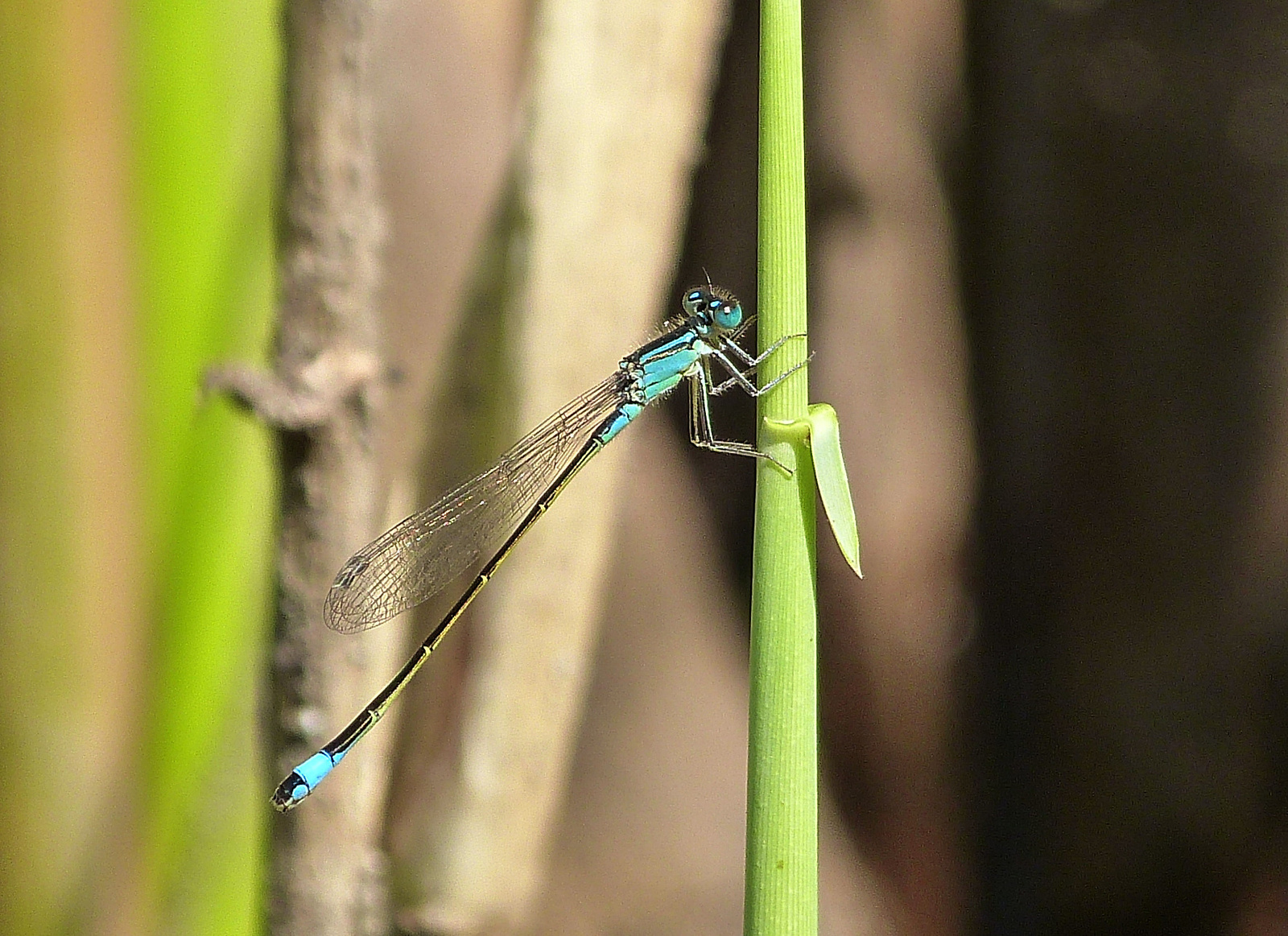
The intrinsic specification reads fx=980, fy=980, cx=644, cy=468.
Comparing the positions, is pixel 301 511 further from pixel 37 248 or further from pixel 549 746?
pixel 549 746

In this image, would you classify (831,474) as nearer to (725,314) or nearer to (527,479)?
(725,314)

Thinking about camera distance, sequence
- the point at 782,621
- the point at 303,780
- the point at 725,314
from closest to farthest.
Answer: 1. the point at 782,621
2. the point at 303,780
3. the point at 725,314

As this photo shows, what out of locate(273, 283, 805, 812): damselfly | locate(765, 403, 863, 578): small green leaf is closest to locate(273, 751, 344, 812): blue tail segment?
locate(273, 283, 805, 812): damselfly

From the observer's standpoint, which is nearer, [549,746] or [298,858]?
[298,858]

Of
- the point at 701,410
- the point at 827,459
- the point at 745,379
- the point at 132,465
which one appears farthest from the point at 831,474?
the point at 132,465

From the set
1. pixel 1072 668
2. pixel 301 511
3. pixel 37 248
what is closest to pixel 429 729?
pixel 301 511

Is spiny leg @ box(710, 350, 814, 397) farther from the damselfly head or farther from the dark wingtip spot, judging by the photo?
the dark wingtip spot
